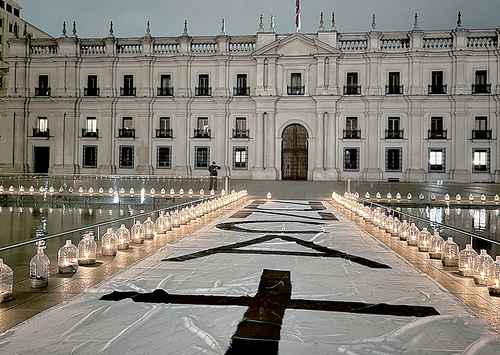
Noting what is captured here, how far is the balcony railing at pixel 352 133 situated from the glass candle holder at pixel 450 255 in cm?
3085

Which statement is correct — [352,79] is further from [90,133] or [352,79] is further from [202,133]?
[90,133]

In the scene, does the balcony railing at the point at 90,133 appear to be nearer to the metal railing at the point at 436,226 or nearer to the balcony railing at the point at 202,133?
the balcony railing at the point at 202,133

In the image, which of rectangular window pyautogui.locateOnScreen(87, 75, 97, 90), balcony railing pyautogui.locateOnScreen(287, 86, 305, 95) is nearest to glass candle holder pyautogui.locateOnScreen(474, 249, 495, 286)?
balcony railing pyautogui.locateOnScreen(287, 86, 305, 95)

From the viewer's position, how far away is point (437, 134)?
37969 millimetres

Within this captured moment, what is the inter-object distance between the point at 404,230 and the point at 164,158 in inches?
1260

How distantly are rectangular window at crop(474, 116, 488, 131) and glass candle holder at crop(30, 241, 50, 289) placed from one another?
123 ft

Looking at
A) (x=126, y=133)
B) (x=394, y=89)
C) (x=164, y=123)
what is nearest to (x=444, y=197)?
(x=394, y=89)

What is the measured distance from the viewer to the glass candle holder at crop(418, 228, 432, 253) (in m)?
9.48

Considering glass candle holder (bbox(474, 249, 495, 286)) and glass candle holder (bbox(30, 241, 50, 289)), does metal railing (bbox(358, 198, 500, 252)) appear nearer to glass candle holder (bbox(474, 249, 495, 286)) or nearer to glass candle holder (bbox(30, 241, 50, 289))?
glass candle holder (bbox(474, 249, 495, 286))

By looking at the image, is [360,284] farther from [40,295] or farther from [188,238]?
[188,238]

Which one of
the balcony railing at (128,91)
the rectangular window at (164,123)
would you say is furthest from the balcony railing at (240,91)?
the balcony railing at (128,91)

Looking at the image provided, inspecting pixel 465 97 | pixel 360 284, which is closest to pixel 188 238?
pixel 360 284

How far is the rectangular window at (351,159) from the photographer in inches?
1516

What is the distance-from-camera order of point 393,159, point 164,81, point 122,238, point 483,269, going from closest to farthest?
point 483,269, point 122,238, point 393,159, point 164,81
